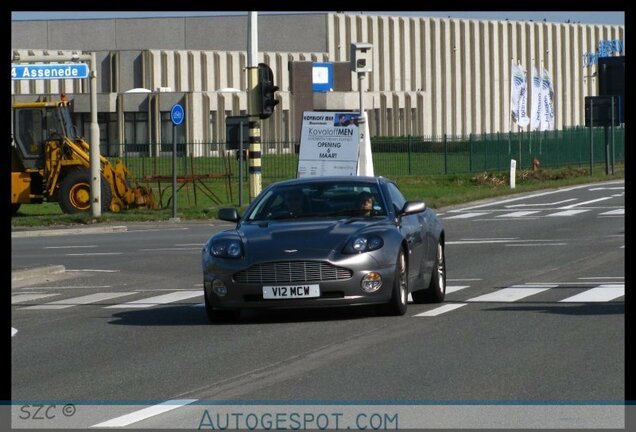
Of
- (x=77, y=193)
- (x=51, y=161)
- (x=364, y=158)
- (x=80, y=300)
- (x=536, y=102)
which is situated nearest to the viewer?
(x=80, y=300)

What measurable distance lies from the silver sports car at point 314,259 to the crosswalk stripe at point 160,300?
7.44ft

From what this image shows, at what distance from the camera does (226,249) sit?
14.5 m

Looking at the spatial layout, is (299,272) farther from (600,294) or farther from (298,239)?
(600,294)

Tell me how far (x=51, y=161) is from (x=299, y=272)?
25.4 metres

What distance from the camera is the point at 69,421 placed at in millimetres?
9102

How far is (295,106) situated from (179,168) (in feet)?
74.6

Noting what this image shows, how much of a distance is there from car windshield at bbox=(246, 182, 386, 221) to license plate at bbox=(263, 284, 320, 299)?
1333mm

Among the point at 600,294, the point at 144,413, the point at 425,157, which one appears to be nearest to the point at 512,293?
the point at 600,294

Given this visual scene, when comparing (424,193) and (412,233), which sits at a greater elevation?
(412,233)

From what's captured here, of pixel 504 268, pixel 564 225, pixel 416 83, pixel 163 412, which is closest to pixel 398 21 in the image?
pixel 416 83

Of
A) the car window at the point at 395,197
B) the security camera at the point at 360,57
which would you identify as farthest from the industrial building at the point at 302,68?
the car window at the point at 395,197

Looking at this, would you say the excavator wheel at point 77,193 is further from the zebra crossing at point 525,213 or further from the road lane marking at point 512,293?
the road lane marking at point 512,293

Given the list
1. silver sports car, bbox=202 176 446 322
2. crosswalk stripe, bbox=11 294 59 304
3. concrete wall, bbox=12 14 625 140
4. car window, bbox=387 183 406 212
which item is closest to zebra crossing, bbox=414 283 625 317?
silver sports car, bbox=202 176 446 322

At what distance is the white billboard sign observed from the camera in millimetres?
36812
